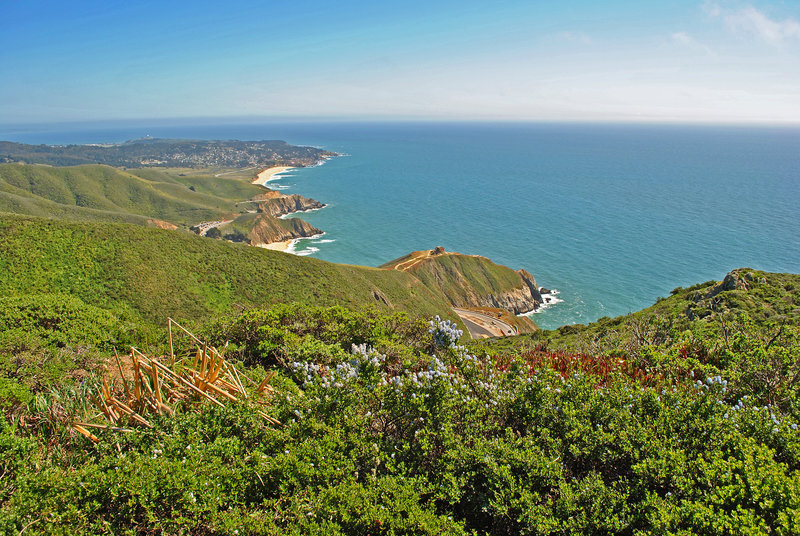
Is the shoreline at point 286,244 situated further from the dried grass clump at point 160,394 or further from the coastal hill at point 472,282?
the dried grass clump at point 160,394

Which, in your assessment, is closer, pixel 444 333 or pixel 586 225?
pixel 444 333

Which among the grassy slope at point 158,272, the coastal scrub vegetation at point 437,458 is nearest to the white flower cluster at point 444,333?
the coastal scrub vegetation at point 437,458

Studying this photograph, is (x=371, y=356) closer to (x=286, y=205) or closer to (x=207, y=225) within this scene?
(x=207, y=225)

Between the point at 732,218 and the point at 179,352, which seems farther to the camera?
the point at 732,218

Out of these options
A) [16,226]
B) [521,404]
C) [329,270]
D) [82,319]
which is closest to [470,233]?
[329,270]

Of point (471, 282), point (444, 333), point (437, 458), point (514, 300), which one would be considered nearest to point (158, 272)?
point (444, 333)

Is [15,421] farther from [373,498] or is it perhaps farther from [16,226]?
[16,226]
